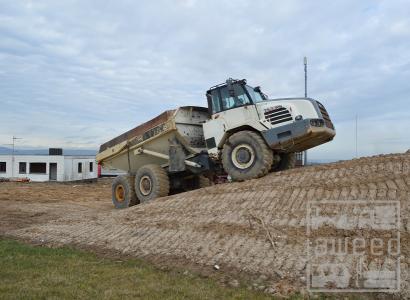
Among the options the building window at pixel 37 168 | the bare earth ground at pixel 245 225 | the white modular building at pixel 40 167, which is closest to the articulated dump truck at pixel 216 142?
the bare earth ground at pixel 245 225

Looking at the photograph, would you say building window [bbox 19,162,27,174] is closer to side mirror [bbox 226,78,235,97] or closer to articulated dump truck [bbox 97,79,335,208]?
articulated dump truck [bbox 97,79,335,208]

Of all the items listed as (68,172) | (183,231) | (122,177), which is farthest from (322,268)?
(68,172)

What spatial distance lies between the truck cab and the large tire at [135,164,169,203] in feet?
7.12

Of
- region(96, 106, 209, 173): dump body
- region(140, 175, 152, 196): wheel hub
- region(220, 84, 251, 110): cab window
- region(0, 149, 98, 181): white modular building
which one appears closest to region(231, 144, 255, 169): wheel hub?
region(220, 84, 251, 110): cab window

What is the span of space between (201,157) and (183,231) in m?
4.51

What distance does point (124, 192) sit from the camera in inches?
631

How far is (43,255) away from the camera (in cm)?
934

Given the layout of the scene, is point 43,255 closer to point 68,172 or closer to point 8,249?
point 8,249

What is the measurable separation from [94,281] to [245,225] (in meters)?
3.04

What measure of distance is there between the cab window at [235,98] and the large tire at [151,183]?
320 centimetres

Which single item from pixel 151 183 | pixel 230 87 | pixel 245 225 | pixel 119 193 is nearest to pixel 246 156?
pixel 230 87

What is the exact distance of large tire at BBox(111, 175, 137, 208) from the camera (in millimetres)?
15797

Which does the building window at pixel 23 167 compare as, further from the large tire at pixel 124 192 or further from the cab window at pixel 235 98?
the cab window at pixel 235 98

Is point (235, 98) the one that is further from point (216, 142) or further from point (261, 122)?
point (216, 142)
